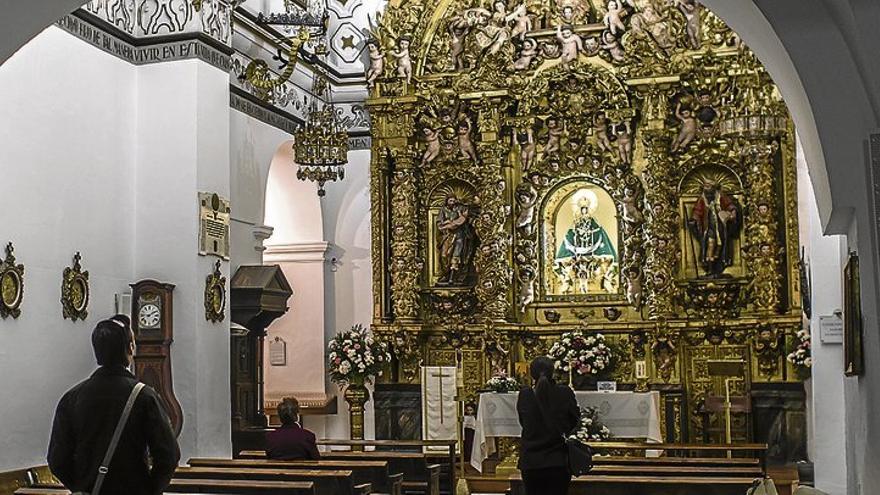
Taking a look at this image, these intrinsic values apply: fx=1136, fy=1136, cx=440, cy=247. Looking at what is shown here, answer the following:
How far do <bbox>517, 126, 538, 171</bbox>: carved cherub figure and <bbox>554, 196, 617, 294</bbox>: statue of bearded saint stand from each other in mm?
948

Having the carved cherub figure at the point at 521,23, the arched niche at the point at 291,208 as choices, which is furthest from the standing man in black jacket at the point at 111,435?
the arched niche at the point at 291,208

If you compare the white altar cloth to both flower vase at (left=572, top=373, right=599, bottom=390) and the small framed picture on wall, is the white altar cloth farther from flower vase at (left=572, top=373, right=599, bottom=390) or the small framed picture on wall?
the small framed picture on wall

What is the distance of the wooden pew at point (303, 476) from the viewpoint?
8664 millimetres

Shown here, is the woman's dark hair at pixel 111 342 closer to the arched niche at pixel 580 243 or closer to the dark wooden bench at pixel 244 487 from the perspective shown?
the dark wooden bench at pixel 244 487

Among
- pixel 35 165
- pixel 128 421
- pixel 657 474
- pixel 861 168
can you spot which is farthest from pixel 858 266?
pixel 35 165

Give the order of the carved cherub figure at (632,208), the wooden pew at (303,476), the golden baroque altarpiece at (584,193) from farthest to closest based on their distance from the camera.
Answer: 1. the carved cherub figure at (632,208)
2. the golden baroque altarpiece at (584,193)
3. the wooden pew at (303,476)

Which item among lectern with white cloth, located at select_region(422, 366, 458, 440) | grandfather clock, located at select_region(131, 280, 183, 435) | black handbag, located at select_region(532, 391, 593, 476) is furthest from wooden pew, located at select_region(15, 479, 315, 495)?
lectern with white cloth, located at select_region(422, 366, 458, 440)

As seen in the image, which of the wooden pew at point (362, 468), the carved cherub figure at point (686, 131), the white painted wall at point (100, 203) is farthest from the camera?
the carved cherub figure at point (686, 131)

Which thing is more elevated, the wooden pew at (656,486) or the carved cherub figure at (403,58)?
the carved cherub figure at (403,58)

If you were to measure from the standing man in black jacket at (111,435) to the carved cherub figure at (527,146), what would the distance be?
39.3ft

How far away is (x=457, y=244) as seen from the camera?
1697cm

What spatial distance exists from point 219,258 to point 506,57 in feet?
17.7

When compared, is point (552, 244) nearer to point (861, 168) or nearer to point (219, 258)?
point (219, 258)

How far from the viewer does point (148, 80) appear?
13969mm
